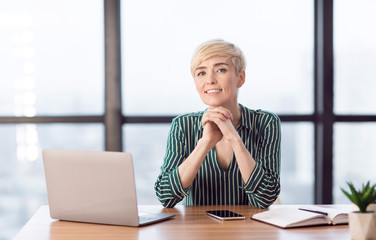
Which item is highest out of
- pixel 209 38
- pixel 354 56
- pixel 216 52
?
pixel 209 38

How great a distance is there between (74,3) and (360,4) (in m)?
2.18

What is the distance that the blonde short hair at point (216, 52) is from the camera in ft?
6.79

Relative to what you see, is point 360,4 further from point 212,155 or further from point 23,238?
point 23,238

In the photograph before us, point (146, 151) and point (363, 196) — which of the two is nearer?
point (363, 196)

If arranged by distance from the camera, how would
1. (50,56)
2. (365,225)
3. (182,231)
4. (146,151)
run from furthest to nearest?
(146,151), (50,56), (182,231), (365,225)

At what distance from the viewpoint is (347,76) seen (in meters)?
3.41

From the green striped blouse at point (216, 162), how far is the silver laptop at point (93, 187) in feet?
1.50

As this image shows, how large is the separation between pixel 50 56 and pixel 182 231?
2219 mm

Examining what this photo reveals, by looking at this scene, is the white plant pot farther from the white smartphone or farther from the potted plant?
the white smartphone

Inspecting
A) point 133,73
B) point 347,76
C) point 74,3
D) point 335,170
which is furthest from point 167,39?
point 335,170

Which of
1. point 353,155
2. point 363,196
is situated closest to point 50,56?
point 353,155

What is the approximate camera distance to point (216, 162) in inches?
83.3

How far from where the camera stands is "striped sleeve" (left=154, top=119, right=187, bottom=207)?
1.92m

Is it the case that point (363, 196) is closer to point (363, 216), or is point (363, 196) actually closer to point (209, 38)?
point (363, 216)
